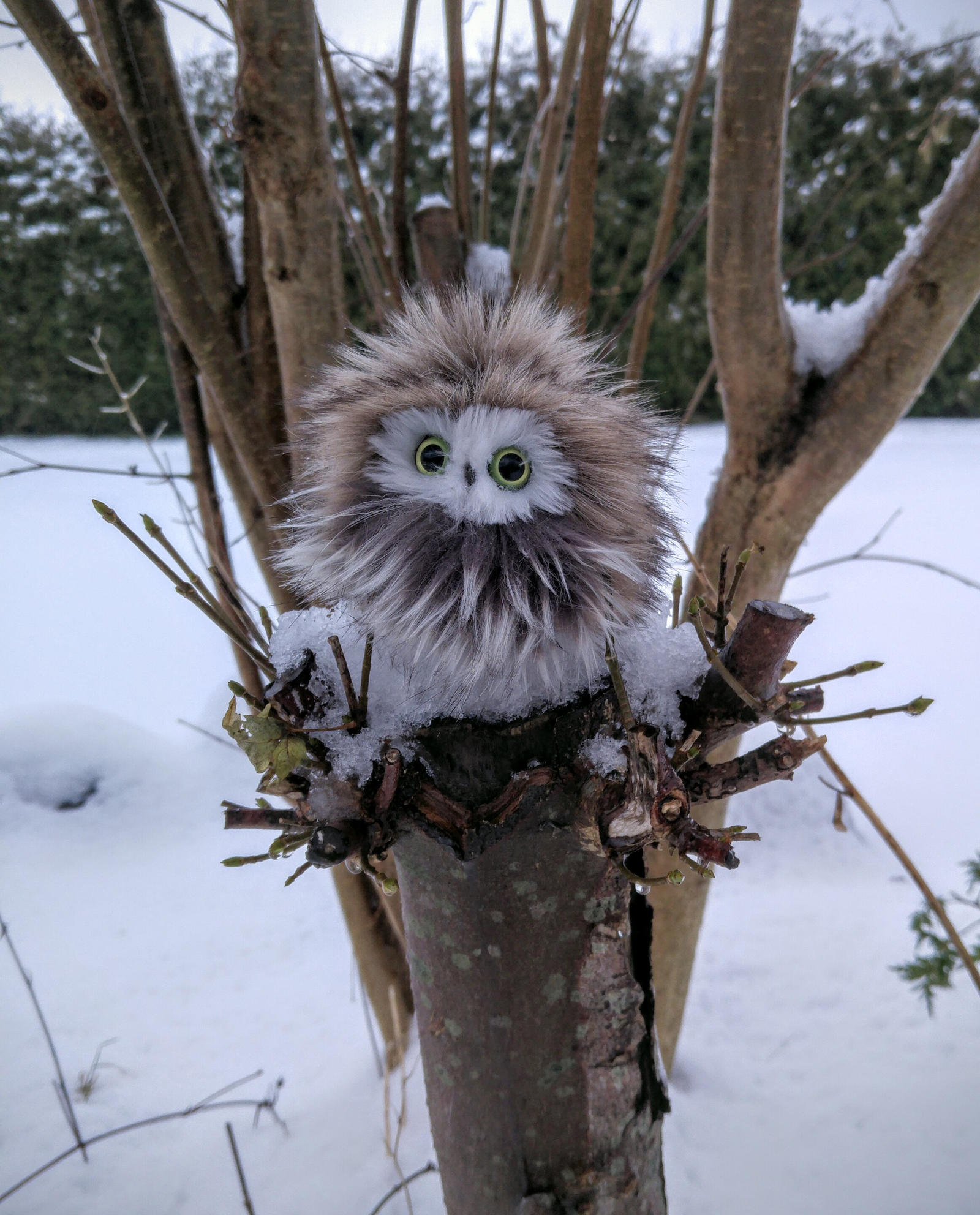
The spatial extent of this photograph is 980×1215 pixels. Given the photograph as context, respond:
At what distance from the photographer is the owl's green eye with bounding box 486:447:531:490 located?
418 millimetres

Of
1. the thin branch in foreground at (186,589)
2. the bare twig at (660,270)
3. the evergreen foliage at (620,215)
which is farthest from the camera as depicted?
the evergreen foliage at (620,215)

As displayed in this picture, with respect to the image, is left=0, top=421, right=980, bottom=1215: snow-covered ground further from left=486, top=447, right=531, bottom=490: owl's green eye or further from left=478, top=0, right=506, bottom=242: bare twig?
left=478, top=0, right=506, bottom=242: bare twig

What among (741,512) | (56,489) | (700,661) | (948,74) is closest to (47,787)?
(56,489)

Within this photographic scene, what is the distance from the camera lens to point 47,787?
1837 mm

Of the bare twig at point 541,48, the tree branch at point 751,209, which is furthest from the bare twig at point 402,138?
the tree branch at point 751,209

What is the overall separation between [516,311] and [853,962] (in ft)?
4.45

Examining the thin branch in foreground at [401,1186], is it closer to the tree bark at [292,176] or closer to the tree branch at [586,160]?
the tree bark at [292,176]

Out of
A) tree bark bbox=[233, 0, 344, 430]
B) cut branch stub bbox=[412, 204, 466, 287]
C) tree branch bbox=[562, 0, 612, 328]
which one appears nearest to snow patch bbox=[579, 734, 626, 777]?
tree bark bbox=[233, 0, 344, 430]

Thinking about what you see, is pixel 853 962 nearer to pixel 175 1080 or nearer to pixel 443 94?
pixel 175 1080

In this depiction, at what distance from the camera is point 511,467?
421mm

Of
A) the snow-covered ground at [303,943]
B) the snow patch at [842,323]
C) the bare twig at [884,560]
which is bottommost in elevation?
the snow-covered ground at [303,943]

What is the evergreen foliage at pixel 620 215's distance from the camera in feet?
9.18

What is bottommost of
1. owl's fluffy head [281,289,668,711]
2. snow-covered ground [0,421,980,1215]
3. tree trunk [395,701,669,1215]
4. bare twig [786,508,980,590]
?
snow-covered ground [0,421,980,1215]

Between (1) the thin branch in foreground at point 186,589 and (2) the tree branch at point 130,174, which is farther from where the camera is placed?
(2) the tree branch at point 130,174
